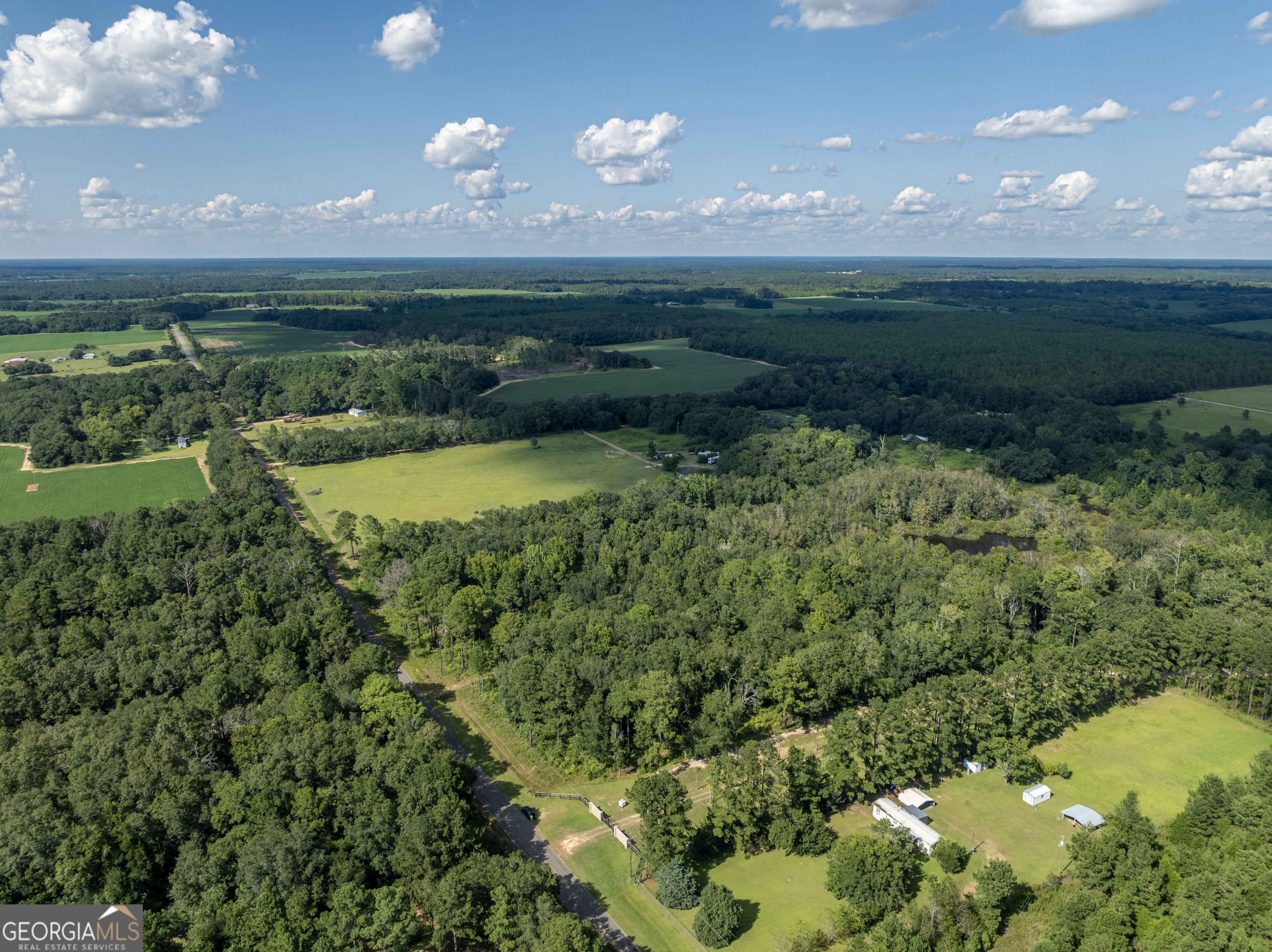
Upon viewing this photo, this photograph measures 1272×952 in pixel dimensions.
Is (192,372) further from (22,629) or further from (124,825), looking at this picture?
(124,825)

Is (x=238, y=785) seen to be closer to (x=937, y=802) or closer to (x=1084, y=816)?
(x=937, y=802)

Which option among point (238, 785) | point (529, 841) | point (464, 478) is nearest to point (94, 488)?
point (464, 478)

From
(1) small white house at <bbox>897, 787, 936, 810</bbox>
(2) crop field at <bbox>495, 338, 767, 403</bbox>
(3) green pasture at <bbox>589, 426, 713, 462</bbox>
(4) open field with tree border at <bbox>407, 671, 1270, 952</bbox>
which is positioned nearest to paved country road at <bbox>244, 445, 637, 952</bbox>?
(4) open field with tree border at <bbox>407, 671, 1270, 952</bbox>

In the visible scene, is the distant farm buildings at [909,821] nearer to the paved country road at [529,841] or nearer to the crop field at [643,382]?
the paved country road at [529,841]

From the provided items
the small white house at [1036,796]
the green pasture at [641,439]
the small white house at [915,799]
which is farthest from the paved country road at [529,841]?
the green pasture at [641,439]

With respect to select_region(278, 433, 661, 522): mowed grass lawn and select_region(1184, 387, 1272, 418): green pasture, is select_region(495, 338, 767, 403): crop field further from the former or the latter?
select_region(1184, 387, 1272, 418): green pasture

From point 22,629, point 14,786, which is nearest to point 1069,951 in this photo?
point 14,786

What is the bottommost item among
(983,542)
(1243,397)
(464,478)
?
(983,542)
